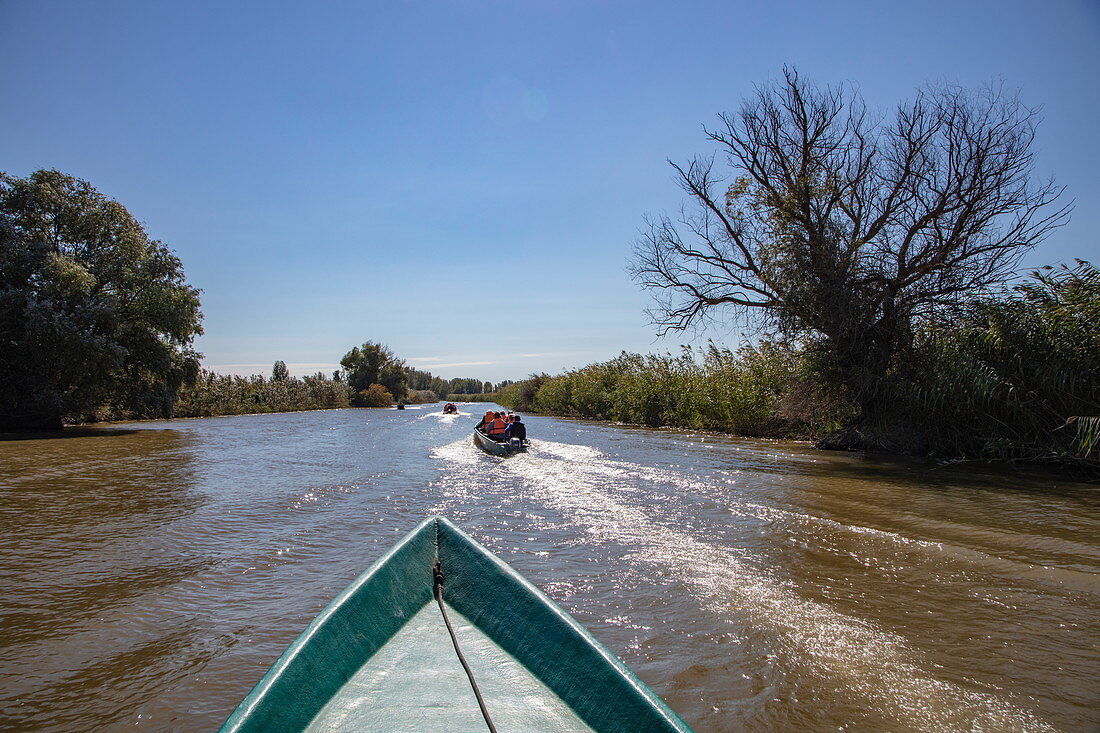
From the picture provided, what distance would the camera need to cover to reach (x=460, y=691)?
2.12 metres

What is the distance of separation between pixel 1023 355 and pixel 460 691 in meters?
11.7

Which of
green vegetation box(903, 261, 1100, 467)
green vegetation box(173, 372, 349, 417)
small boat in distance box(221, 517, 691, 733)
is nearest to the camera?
small boat in distance box(221, 517, 691, 733)

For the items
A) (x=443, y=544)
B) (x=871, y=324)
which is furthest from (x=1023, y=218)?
(x=443, y=544)

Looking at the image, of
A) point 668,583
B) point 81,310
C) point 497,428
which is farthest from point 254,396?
point 668,583

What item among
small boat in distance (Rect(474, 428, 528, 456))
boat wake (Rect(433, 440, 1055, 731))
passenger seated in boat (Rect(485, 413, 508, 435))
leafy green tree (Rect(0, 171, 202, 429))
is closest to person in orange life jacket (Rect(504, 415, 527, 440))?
small boat in distance (Rect(474, 428, 528, 456))

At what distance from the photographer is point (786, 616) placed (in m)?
3.77

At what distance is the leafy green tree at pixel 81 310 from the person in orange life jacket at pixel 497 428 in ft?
50.1

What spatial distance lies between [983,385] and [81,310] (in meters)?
27.6

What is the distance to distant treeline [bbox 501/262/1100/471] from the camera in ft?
28.5

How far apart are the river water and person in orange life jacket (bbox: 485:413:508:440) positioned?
5.72 metres

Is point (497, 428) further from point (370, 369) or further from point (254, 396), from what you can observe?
point (370, 369)

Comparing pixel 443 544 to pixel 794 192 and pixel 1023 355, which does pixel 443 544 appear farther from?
pixel 794 192

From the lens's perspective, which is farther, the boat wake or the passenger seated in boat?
the passenger seated in boat

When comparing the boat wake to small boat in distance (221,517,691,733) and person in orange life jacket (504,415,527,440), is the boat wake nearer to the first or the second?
small boat in distance (221,517,691,733)
